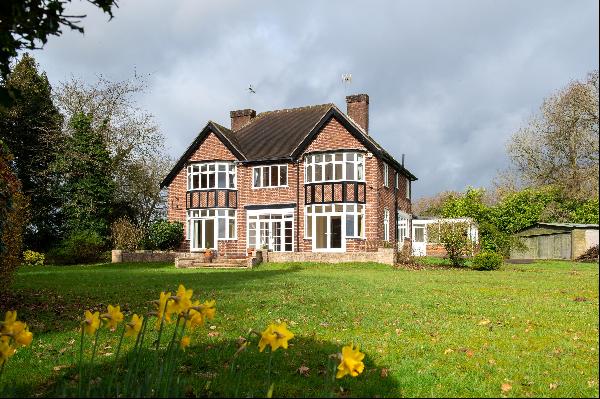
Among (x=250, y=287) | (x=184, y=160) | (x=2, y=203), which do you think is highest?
(x=184, y=160)

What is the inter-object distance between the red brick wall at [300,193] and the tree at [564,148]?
37.6 ft

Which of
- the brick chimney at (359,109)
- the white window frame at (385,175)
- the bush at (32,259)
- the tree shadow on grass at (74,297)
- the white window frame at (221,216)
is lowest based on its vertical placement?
the bush at (32,259)

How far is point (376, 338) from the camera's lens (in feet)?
27.5

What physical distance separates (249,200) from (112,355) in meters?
29.2

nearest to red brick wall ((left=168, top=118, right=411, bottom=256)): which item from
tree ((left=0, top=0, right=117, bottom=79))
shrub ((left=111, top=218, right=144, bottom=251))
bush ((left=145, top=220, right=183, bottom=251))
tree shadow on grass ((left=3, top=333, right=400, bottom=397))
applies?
bush ((left=145, top=220, right=183, bottom=251))

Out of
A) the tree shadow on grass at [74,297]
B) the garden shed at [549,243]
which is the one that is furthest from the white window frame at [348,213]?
the tree shadow on grass at [74,297]

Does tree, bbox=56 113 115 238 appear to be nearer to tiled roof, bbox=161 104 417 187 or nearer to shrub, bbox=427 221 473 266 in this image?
tiled roof, bbox=161 104 417 187

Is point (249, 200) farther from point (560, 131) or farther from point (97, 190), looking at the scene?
point (560, 131)

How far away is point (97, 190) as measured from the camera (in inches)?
1490

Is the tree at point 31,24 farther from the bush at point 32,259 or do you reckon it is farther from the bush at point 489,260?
the bush at point 32,259

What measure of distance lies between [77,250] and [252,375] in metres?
30.7

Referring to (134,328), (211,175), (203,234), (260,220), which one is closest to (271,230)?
(260,220)

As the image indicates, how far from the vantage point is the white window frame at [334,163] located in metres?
33.3

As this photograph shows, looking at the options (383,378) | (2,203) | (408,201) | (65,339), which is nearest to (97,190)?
(408,201)
